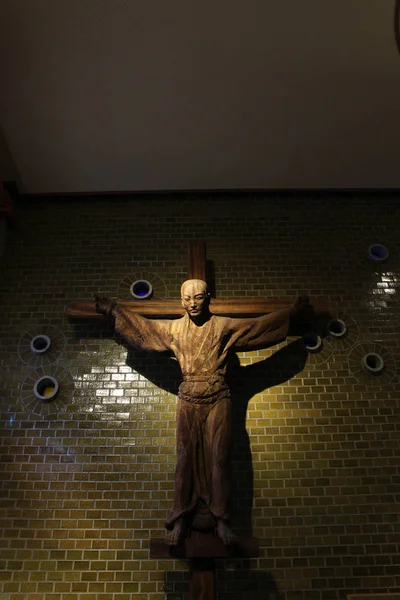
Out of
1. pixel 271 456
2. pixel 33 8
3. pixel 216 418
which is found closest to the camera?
pixel 216 418

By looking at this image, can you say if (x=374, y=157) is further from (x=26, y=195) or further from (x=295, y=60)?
(x=26, y=195)

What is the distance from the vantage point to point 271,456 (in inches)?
123

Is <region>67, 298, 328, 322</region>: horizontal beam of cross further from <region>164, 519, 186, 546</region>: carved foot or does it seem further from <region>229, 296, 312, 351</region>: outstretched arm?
<region>164, 519, 186, 546</region>: carved foot

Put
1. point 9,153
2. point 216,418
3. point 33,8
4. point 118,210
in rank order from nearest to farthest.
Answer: point 216,418
point 33,8
point 9,153
point 118,210

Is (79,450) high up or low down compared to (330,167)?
down

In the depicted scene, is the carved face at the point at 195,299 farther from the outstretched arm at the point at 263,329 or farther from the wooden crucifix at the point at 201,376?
the outstretched arm at the point at 263,329

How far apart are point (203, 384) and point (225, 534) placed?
78cm

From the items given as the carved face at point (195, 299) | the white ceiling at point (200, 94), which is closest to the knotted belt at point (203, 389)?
the carved face at point (195, 299)

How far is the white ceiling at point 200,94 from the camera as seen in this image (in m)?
2.99

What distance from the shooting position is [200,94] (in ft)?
11.1

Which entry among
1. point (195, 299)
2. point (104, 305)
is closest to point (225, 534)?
point (195, 299)

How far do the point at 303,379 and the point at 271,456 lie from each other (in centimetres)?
58

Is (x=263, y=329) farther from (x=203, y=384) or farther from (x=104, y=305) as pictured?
(x=104, y=305)

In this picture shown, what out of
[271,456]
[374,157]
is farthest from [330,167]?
[271,456]
